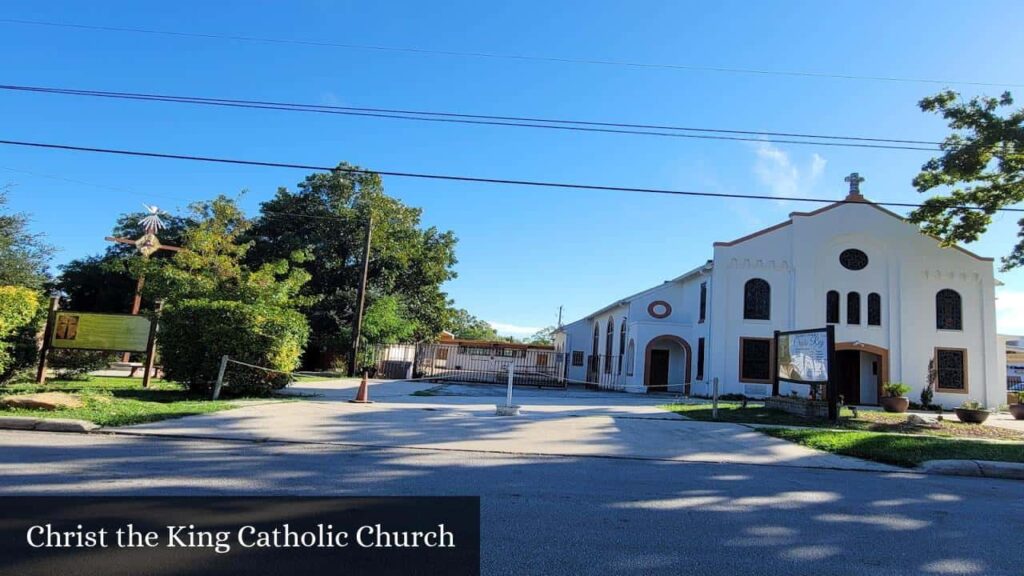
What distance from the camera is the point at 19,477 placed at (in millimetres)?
5801

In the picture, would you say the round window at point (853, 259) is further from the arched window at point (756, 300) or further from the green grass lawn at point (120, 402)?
the green grass lawn at point (120, 402)

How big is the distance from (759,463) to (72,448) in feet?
31.1

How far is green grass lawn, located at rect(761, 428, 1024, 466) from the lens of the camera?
32.6 feet

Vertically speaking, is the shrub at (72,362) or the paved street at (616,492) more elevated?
the shrub at (72,362)

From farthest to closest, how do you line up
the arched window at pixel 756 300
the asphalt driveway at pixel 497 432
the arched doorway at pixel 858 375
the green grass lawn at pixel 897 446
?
the arched doorway at pixel 858 375, the arched window at pixel 756 300, the green grass lawn at pixel 897 446, the asphalt driveway at pixel 497 432

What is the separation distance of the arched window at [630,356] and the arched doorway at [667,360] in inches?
33.0

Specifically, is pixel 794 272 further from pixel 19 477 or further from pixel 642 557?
pixel 19 477

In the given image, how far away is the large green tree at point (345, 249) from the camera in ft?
111

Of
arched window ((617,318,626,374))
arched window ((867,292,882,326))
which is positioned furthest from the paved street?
arched window ((617,318,626,374))

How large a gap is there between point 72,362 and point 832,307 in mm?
27621

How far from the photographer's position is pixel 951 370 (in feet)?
82.7

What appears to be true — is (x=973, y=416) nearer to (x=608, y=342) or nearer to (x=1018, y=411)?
(x=1018, y=411)

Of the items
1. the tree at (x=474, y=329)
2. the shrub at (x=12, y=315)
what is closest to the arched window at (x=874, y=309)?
the shrub at (x=12, y=315)

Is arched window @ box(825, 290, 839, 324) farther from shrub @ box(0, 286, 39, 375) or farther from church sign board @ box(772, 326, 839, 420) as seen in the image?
shrub @ box(0, 286, 39, 375)
